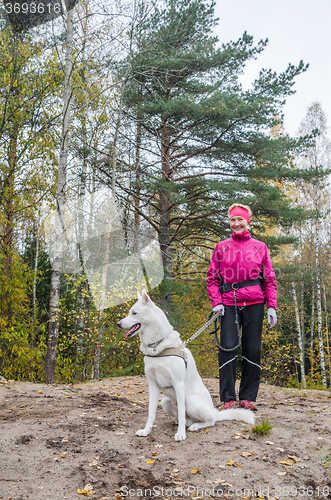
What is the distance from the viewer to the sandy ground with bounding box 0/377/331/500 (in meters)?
2.44

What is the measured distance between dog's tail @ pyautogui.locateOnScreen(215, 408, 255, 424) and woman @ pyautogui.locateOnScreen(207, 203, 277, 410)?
1.18 feet

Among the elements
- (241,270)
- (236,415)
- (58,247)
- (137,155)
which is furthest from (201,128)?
(236,415)

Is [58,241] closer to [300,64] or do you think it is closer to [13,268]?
[13,268]

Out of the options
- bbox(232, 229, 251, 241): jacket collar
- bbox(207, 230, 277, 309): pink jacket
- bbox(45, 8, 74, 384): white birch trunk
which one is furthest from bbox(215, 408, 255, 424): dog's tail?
bbox(45, 8, 74, 384): white birch trunk

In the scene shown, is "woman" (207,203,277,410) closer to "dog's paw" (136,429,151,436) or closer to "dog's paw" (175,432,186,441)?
"dog's paw" (175,432,186,441)

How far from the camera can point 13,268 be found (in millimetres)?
8508

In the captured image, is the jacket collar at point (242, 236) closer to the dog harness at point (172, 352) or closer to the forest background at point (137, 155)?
the dog harness at point (172, 352)

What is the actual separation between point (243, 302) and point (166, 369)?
1372 mm

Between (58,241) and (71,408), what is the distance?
11.1ft

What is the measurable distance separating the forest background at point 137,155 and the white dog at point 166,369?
185 inches

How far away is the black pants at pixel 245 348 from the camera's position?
409 centimetres

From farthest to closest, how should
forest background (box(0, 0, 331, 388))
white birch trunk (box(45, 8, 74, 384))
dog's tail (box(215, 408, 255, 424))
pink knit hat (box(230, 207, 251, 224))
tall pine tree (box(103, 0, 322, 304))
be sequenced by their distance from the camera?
1. tall pine tree (box(103, 0, 322, 304))
2. forest background (box(0, 0, 331, 388))
3. white birch trunk (box(45, 8, 74, 384))
4. pink knit hat (box(230, 207, 251, 224))
5. dog's tail (box(215, 408, 255, 424))

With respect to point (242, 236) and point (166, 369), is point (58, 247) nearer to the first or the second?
point (242, 236)

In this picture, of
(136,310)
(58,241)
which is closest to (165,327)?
Answer: (136,310)
